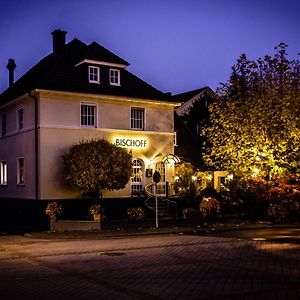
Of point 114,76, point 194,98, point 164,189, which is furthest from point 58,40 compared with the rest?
point 194,98

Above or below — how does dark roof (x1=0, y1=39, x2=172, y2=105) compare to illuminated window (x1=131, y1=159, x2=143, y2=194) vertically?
above

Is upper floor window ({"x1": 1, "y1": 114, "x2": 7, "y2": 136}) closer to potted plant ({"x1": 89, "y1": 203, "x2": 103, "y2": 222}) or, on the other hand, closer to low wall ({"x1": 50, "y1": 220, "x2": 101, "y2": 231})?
potted plant ({"x1": 89, "y1": 203, "x2": 103, "y2": 222})

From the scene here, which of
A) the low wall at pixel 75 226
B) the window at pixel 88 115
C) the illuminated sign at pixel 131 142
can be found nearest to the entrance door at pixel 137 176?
the illuminated sign at pixel 131 142

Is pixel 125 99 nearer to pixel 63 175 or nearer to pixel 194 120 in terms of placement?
pixel 63 175

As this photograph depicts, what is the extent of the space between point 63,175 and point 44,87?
15.7 ft

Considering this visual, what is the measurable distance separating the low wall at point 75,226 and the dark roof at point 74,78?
7906 millimetres

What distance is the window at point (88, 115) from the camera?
31500 mm

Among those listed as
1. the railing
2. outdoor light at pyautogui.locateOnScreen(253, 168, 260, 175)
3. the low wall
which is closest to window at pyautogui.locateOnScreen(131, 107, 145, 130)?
the railing

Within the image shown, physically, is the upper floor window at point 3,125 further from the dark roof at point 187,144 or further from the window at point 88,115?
the dark roof at point 187,144

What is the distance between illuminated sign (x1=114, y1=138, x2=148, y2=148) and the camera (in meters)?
32.3

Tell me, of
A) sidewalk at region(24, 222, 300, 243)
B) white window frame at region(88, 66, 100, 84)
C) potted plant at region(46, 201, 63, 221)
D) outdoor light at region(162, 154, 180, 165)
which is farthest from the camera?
outdoor light at region(162, 154, 180, 165)

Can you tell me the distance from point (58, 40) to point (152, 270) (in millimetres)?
26021

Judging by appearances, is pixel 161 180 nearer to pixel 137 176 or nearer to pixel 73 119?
pixel 137 176

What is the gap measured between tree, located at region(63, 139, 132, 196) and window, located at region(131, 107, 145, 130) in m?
4.43
